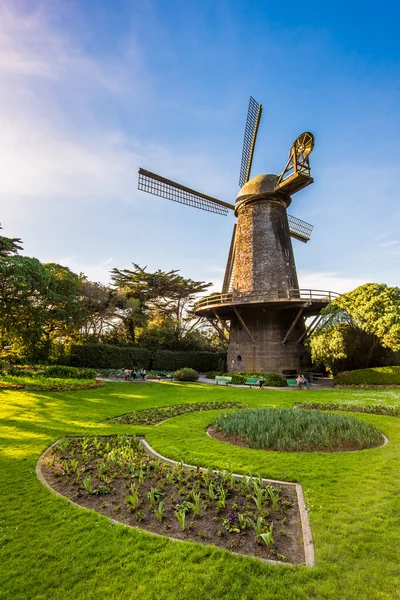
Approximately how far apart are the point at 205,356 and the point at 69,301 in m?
15.5

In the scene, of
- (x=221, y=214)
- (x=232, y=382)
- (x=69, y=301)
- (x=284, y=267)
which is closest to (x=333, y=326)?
(x=284, y=267)

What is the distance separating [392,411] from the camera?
11.6m

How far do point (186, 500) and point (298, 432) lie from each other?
4.08 m

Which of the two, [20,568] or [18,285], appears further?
[18,285]

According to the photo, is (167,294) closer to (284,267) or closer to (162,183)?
(162,183)

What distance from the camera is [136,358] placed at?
2941cm

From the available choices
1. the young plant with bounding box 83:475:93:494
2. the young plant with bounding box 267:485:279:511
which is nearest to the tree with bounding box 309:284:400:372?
the young plant with bounding box 267:485:279:511

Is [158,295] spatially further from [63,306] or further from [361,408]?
[361,408]

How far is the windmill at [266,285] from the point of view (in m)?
22.6

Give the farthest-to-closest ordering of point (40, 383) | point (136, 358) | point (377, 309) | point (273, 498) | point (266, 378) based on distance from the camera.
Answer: point (136, 358)
point (266, 378)
point (377, 309)
point (40, 383)
point (273, 498)

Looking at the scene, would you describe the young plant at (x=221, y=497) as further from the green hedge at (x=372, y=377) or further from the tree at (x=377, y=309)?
the green hedge at (x=372, y=377)

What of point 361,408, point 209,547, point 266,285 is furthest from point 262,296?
point 209,547

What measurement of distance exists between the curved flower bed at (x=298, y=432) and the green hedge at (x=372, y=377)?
12735 mm

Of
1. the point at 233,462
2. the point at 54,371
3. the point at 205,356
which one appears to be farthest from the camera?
the point at 205,356
